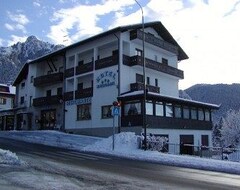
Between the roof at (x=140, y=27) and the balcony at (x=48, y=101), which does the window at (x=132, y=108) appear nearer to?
the roof at (x=140, y=27)

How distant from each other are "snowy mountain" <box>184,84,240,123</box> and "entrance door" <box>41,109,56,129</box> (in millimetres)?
113310

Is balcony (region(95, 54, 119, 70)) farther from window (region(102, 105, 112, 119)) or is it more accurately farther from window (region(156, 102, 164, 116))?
window (region(156, 102, 164, 116))

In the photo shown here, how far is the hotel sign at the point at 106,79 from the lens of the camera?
3838 centimetres

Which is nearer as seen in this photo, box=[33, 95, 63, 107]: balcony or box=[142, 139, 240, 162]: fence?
box=[142, 139, 240, 162]: fence

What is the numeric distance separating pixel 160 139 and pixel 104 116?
441 inches

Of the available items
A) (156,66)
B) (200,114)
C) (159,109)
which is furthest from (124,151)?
(200,114)

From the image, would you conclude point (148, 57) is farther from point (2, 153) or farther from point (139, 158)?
point (2, 153)

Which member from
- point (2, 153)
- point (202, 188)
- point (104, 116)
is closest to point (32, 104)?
point (104, 116)

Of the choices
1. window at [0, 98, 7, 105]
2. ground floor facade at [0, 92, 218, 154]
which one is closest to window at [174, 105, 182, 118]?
ground floor facade at [0, 92, 218, 154]

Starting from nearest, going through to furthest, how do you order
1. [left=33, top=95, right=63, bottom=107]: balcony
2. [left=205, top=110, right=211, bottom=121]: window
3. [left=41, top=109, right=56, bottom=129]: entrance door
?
[left=205, top=110, right=211, bottom=121]: window → [left=33, top=95, right=63, bottom=107]: balcony → [left=41, top=109, right=56, bottom=129]: entrance door

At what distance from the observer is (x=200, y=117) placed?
42.6m

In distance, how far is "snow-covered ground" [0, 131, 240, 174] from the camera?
1902 centimetres

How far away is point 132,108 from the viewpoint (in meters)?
35.5

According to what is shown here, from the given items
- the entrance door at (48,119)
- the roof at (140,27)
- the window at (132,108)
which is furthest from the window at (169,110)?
the entrance door at (48,119)
